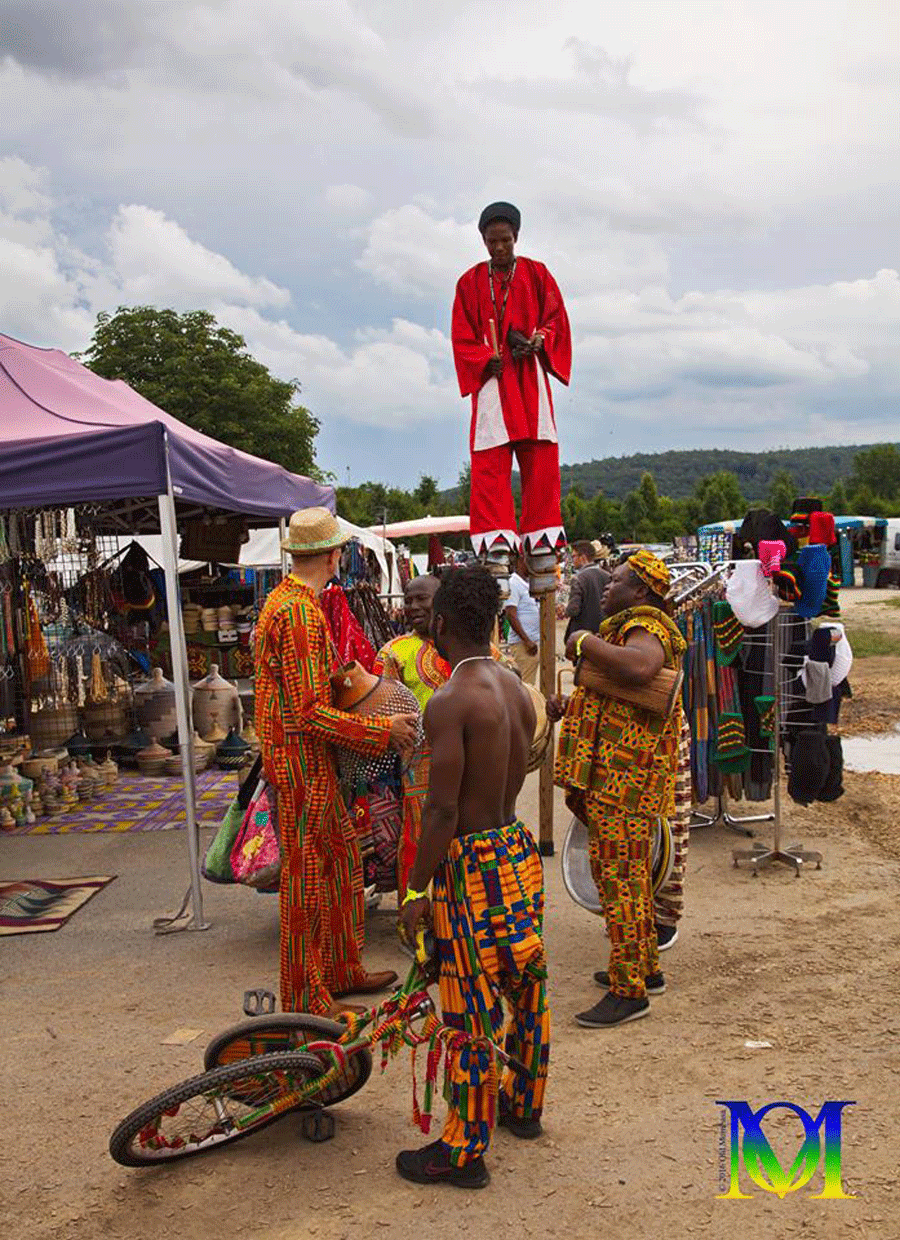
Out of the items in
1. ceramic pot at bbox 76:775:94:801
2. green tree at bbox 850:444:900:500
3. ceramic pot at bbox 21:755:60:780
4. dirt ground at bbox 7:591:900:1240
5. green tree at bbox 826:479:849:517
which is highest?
green tree at bbox 850:444:900:500

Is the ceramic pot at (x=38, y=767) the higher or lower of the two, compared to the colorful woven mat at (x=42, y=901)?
higher

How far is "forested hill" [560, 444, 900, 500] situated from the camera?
133m

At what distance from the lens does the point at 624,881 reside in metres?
4.15

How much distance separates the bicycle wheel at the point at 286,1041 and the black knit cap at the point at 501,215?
4122 millimetres

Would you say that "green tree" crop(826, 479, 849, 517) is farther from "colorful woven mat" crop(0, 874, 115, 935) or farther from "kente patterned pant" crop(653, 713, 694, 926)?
"colorful woven mat" crop(0, 874, 115, 935)

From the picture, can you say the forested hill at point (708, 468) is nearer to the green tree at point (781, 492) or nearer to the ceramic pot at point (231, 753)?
the green tree at point (781, 492)

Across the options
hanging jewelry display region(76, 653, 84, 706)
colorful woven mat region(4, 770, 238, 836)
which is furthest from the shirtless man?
hanging jewelry display region(76, 653, 84, 706)

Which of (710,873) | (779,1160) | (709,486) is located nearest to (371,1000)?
(779,1160)

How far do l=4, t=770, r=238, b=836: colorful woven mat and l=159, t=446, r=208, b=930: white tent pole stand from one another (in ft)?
7.90

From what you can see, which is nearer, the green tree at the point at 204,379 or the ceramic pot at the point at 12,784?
the ceramic pot at the point at 12,784

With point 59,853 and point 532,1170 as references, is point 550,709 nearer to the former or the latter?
point 532,1170

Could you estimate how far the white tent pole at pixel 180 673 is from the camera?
534 centimetres

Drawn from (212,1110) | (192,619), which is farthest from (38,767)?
(212,1110)

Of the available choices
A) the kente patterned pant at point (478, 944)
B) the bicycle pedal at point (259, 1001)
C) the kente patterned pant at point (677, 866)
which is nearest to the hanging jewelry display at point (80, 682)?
the kente patterned pant at point (677, 866)
